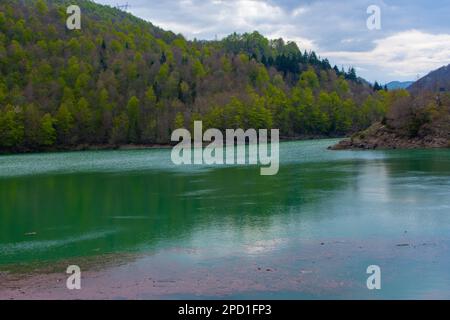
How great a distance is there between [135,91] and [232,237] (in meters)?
89.1

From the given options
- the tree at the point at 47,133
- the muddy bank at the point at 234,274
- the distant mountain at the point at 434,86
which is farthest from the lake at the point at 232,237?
the distant mountain at the point at 434,86

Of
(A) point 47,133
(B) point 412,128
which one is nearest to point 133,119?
(A) point 47,133

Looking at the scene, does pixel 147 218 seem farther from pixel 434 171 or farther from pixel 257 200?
pixel 434 171

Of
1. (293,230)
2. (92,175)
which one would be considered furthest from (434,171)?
(92,175)

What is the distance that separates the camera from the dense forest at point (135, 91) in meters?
91.8

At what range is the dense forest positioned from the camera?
91.8m

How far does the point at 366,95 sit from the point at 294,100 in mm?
25034

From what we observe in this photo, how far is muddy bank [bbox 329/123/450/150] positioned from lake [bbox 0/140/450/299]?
26.2m

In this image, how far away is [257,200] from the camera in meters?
25.4

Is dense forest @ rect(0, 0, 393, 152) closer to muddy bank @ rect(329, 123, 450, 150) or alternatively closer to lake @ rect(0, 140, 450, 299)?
muddy bank @ rect(329, 123, 450, 150)

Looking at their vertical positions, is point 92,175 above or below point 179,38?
below

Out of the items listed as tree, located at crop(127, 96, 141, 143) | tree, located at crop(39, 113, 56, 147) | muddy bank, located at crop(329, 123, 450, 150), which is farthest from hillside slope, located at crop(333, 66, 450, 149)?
tree, located at crop(39, 113, 56, 147)

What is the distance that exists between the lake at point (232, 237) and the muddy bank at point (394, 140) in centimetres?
2618

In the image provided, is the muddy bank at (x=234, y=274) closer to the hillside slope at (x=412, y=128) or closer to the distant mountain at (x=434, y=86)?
the hillside slope at (x=412, y=128)
